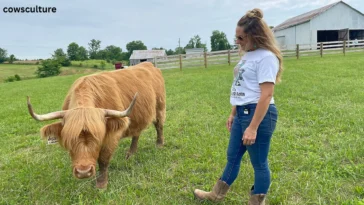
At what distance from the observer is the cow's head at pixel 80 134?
2844 millimetres

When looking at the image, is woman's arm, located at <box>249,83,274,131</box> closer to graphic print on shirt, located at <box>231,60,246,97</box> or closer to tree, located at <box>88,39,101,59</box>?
graphic print on shirt, located at <box>231,60,246,97</box>

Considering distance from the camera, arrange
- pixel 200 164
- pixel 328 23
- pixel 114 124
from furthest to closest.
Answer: pixel 328 23
pixel 200 164
pixel 114 124

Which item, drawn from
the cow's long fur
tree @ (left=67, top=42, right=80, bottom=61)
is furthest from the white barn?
tree @ (left=67, top=42, right=80, bottom=61)

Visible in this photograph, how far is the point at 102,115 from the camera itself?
3127 millimetres

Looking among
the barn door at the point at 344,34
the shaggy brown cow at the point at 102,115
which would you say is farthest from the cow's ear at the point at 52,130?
the barn door at the point at 344,34

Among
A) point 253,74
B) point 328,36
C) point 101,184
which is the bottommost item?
point 101,184

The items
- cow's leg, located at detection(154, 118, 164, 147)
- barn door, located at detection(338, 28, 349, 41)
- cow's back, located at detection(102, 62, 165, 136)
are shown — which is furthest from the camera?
barn door, located at detection(338, 28, 349, 41)

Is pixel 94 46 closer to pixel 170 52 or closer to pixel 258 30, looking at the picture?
pixel 170 52

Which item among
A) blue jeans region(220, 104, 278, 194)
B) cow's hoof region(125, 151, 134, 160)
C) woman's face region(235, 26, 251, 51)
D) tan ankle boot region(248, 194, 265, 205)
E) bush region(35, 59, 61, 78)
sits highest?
bush region(35, 59, 61, 78)

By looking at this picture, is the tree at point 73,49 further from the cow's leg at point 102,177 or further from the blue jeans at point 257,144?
the blue jeans at point 257,144

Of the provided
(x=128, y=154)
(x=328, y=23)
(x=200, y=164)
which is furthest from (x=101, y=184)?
(x=328, y=23)

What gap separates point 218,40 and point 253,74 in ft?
242

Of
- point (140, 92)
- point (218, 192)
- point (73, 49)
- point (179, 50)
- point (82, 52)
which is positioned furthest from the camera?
point (179, 50)

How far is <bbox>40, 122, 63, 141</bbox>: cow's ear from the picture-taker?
3.01 metres
